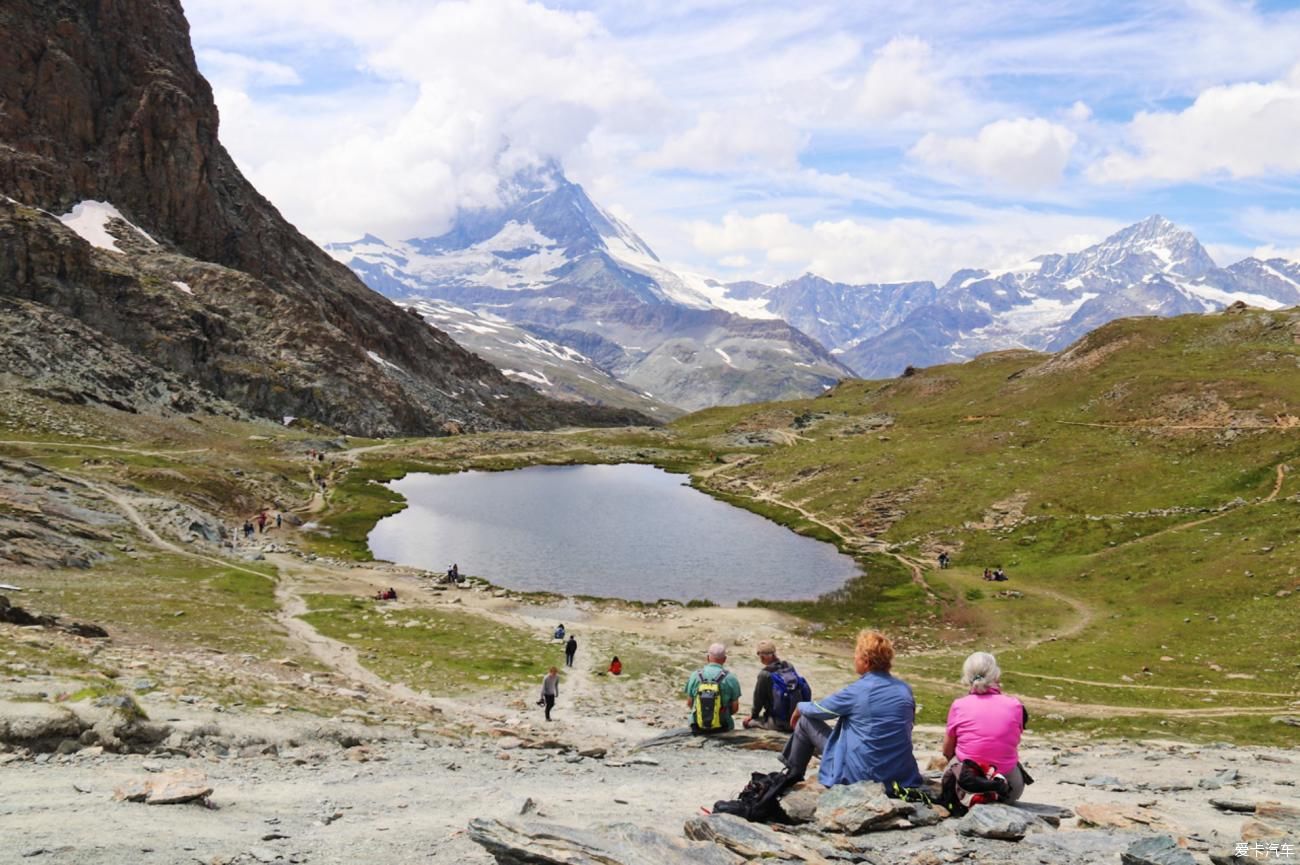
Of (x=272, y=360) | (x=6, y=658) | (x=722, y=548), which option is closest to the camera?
(x=6, y=658)

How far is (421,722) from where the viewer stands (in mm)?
28672

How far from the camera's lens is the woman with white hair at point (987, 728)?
1528 centimetres

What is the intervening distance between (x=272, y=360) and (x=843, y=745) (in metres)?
200

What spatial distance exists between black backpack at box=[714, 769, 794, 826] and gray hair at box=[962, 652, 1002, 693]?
13.7ft

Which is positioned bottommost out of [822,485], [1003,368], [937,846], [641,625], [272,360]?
[641,625]

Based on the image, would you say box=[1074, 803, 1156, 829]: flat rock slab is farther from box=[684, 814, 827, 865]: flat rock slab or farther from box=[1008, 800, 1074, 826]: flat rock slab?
box=[684, 814, 827, 865]: flat rock slab

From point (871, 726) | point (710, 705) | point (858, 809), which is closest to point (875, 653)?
point (871, 726)

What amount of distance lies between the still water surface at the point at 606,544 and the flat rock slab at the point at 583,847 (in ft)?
202

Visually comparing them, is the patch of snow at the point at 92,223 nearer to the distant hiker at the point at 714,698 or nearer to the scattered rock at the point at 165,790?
the scattered rock at the point at 165,790

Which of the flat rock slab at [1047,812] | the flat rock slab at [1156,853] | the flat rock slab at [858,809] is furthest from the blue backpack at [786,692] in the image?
the flat rock slab at [1156,853]

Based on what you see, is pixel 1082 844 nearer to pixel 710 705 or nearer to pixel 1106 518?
pixel 710 705

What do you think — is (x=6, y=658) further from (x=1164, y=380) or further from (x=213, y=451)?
(x=1164, y=380)

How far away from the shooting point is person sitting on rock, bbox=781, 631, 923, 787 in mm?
15422

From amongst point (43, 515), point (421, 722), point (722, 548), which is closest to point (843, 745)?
point (421, 722)
